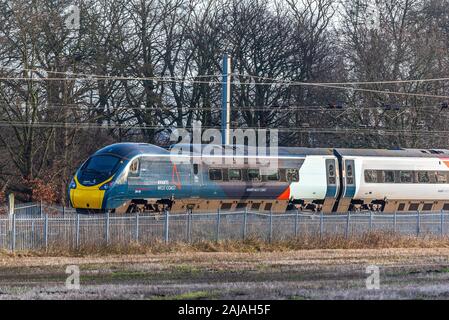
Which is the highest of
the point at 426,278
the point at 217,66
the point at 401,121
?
the point at 217,66

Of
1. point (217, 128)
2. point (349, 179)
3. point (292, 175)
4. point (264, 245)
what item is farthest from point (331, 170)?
point (217, 128)

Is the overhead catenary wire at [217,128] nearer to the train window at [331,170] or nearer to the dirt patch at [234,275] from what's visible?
the train window at [331,170]

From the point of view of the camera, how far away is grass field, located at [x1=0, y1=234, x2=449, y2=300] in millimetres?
17750

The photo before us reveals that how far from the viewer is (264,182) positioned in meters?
42.8

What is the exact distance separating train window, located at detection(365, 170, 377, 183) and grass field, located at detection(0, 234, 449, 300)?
1180 centimetres

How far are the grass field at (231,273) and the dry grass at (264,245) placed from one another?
70 mm

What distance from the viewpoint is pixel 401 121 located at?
58.0 m

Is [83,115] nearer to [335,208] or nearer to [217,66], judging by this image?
[217,66]

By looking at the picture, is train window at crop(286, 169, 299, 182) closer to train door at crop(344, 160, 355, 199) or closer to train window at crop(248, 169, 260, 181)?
train window at crop(248, 169, 260, 181)

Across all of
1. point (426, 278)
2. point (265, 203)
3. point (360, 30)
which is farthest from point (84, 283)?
point (360, 30)

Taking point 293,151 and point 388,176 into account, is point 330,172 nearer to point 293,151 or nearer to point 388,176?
point 293,151

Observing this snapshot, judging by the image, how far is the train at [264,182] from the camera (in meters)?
38.4

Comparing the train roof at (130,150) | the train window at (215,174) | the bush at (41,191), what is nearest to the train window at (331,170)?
the train window at (215,174)

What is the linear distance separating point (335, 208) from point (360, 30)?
21.9 m
